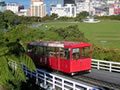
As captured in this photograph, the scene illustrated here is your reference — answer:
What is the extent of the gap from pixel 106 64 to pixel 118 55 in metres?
2.30

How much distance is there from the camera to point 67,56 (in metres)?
15.4

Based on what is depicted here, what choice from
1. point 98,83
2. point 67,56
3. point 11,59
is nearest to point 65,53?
point 67,56

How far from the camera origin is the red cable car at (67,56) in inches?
602

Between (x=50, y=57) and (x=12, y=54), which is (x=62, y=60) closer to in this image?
(x=50, y=57)

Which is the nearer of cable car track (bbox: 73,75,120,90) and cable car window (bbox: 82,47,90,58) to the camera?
cable car track (bbox: 73,75,120,90)

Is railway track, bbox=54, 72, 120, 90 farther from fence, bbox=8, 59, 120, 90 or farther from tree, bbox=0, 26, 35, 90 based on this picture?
tree, bbox=0, 26, 35, 90

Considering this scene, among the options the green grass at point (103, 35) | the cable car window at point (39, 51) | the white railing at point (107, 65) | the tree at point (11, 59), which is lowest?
the green grass at point (103, 35)

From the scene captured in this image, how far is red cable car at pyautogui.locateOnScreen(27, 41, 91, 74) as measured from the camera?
15.3 meters

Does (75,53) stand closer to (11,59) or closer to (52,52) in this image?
(52,52)

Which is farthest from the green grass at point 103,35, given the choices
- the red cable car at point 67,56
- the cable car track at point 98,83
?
the cable car track at point 98,83

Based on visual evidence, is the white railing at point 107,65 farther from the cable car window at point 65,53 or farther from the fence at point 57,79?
the cable car window at point 65,53

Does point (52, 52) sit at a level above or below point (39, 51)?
above

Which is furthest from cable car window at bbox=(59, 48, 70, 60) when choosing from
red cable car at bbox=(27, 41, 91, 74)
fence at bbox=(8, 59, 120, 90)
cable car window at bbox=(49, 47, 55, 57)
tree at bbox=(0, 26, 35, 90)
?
tree at bbox=(0, 26, 35, 90)

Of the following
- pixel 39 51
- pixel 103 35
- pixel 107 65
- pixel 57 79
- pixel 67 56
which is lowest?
pixel 103 35
